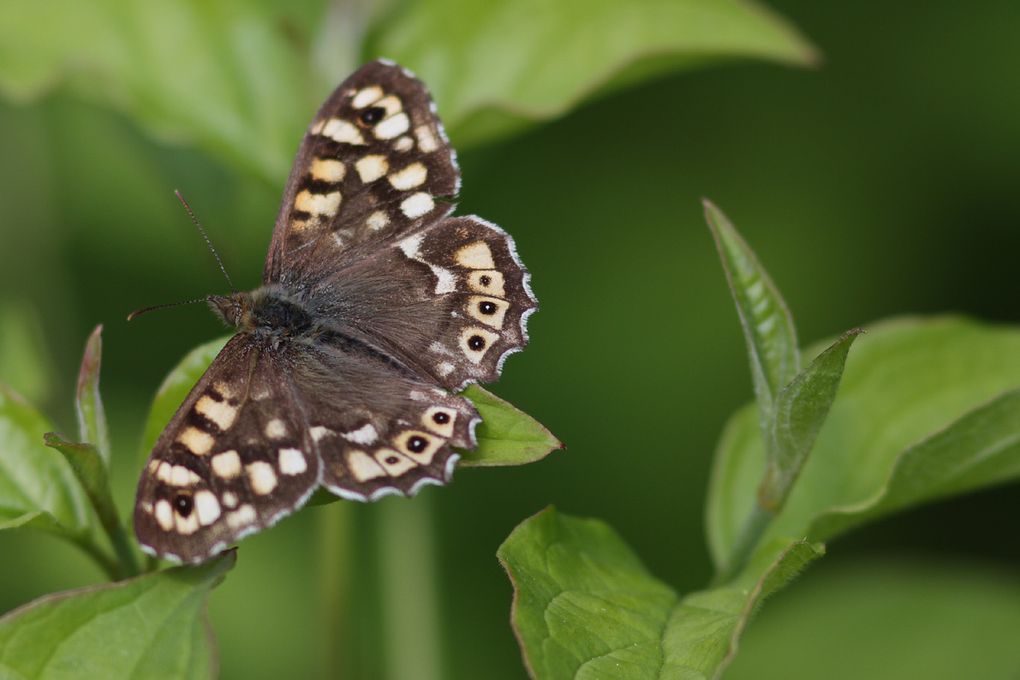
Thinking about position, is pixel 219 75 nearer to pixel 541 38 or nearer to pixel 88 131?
pixel 541 38

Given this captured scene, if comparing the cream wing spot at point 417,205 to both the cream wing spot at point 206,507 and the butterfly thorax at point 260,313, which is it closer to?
the butterfly thorax at point 260,313

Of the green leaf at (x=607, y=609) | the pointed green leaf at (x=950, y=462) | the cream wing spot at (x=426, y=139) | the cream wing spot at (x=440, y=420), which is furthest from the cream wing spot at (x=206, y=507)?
the pointed green leaf at (x=950, y=462)

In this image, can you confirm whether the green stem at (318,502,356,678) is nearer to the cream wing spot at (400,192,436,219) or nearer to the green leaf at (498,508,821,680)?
the cream wing spot at (400,192,436,219)

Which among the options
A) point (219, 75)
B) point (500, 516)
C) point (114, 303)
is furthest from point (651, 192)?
point (114, 303)

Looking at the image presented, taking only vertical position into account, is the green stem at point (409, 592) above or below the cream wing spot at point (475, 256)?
below

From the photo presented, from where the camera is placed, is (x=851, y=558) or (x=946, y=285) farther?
(x=946, y=285)
